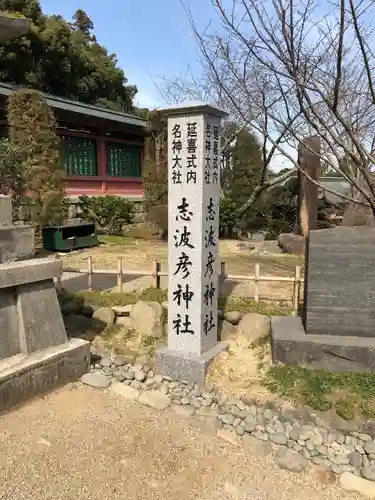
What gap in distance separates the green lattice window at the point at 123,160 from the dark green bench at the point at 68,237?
4.23 meters

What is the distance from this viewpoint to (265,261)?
396 inches

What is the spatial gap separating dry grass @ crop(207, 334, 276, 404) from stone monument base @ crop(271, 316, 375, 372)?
255 mm

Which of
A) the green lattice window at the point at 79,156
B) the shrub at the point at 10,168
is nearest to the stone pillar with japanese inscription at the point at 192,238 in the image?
the shrub at the point at 10,168

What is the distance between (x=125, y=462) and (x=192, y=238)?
2124 millimetres

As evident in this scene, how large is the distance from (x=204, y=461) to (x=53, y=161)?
9.63m

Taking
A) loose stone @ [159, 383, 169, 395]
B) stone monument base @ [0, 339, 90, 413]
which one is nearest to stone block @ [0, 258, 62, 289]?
stone monument base @ [0, 339, 90, 413]

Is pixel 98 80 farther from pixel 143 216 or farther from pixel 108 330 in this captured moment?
pixel 108 330

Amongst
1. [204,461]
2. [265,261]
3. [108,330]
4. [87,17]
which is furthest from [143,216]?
[87,17]

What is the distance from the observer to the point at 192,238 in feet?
14.2

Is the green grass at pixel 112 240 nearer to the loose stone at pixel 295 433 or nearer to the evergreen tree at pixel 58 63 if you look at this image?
the loose stone at pixel 295 433

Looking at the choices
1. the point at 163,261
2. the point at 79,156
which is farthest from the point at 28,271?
the point at 79,156

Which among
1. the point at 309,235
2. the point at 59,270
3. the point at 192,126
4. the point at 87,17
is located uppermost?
the point at 87,17

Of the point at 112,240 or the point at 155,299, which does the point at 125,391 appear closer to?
the point at 155,299

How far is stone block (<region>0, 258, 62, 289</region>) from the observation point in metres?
3.68
